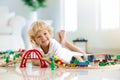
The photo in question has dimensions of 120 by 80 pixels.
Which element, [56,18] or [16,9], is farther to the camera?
[56,18]

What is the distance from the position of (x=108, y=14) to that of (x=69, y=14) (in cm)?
70

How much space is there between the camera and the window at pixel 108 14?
192 inches

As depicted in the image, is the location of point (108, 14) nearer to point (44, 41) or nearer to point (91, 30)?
point (91, 30)

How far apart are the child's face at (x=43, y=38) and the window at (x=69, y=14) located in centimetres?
335

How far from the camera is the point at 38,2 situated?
15.5ft

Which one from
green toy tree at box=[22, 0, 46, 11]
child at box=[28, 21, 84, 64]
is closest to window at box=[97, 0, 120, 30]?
green toy tree at box=[22, 0, 46, 11]

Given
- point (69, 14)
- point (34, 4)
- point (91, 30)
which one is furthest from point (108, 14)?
point (34, 4)

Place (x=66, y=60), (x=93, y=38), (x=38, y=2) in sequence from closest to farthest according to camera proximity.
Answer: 1. (x=66, y=60)
2. (x=38, y=2)
3. (x=93, y=38)

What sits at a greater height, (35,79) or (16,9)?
(16,9)

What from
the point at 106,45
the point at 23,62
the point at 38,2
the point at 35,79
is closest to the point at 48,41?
the point at 23,62

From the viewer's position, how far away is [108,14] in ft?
16.2

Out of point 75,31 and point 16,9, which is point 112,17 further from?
point 16,9

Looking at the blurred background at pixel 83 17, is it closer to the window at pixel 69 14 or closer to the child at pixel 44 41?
the window at pixel 69 14

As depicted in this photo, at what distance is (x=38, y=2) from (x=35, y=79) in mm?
3622
